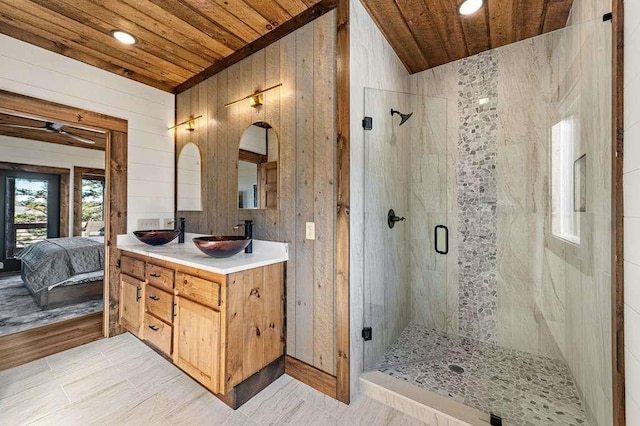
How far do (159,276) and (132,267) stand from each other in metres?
0.56

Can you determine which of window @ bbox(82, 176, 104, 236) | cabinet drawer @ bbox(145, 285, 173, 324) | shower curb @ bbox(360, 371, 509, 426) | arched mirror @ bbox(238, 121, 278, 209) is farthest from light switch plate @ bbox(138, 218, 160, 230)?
window @ bbox(82, 176, 104, 236)

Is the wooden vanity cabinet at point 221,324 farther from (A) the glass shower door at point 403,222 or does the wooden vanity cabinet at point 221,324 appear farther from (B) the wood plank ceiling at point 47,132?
(B) the wood plank ceiling at point 47,132

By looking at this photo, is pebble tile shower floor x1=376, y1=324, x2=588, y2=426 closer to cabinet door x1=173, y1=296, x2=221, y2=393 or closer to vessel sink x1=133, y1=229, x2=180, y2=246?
cabinet door x1=173, y1=296, x2=221, y2=393

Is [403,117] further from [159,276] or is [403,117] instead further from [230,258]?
[159,276]

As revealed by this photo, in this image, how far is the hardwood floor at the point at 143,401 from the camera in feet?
5.31

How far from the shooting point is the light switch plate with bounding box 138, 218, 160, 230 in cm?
287

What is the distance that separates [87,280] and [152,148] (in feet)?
7.32

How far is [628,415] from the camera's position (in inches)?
40.4

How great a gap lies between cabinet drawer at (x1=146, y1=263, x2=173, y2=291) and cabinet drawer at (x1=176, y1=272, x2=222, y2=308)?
0.12m

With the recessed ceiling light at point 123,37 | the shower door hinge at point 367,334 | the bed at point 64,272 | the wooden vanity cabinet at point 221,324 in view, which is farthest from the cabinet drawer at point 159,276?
the bed at point 64,272

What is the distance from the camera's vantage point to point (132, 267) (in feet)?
8.14

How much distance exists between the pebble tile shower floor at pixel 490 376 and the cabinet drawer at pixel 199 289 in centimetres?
134

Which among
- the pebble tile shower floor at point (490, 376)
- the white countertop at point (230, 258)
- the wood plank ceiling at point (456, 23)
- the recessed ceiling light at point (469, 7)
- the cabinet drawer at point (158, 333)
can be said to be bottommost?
the pebble tile shower floor at point (490, 376)

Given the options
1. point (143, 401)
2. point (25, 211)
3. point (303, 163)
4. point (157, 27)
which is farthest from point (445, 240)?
point (25, 211)
